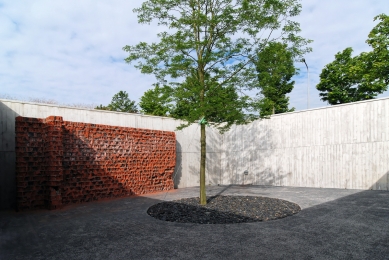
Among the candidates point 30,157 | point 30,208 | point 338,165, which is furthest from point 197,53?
point 338,165

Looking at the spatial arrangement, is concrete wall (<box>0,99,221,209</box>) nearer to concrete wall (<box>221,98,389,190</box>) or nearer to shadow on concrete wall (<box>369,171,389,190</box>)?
concrete wall (<box>221,98,389,190</box>)

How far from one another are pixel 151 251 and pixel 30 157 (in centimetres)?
505

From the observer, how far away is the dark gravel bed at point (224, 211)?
5.66 meters

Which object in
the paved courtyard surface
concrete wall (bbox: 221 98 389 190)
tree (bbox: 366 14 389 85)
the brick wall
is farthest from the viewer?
tree (bbox: 366 14 389 85)

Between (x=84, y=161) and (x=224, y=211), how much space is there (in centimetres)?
454

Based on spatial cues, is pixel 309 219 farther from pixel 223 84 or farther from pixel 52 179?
pixel 52 179

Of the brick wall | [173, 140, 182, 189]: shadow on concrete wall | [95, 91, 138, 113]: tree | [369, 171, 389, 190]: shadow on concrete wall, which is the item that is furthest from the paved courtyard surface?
[95, 91, 138, 113]: tree

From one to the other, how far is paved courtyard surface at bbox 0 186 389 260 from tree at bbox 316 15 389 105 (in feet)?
46.3

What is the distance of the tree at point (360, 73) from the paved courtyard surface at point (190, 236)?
1411 centimetres

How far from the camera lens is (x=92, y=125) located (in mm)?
8523

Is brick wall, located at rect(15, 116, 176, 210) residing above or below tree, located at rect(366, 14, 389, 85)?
below

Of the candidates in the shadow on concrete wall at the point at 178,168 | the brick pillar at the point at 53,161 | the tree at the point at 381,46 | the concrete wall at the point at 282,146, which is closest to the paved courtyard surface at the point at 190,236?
the brick pillar at the point at 53,161

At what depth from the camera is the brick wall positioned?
7.05 meters

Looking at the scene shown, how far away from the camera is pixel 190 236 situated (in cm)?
445
